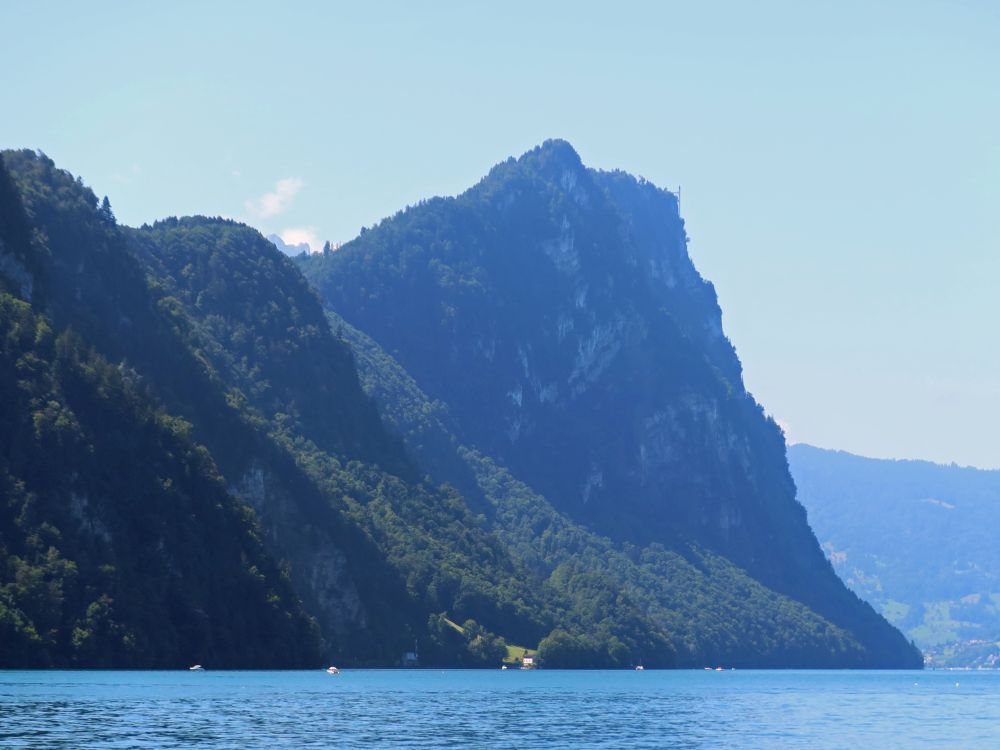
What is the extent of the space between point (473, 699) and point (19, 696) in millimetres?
53049

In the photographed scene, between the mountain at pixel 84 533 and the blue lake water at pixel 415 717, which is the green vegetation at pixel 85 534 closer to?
the mountain at pixel 84 533

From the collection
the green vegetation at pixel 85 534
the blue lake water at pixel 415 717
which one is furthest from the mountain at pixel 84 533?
the blue lake water at pixel 415 717

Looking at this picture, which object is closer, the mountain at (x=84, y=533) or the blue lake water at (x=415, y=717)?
the blue lake water at (x=415, y=717)

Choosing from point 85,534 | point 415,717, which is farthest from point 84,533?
point 415,717

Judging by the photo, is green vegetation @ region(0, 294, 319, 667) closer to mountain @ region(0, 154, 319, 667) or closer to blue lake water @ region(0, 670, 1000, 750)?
mountain @ region(0, 154, 319, 667)

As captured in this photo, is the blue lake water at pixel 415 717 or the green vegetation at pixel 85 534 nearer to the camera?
the blue lake water at pixel 415 717

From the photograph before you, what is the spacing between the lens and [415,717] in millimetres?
119625

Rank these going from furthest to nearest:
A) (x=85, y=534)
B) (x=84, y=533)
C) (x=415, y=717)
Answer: (x=85, y=534)
(x=84, y=533)
(x=415, y=717)

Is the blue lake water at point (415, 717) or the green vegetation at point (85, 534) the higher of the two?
the green vegetation at point (85, 534)

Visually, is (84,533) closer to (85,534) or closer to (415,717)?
(85,534)

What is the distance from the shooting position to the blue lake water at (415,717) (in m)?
94.8

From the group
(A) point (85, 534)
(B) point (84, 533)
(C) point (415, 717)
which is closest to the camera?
(C) point (415, 717)

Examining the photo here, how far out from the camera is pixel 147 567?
186 metres

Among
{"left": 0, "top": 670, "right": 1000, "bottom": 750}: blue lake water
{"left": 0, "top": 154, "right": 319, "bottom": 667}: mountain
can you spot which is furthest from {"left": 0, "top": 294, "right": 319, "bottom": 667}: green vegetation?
{"left": 0, "top": 670, "right": 1000, "bottom": 750}: blue lake water
